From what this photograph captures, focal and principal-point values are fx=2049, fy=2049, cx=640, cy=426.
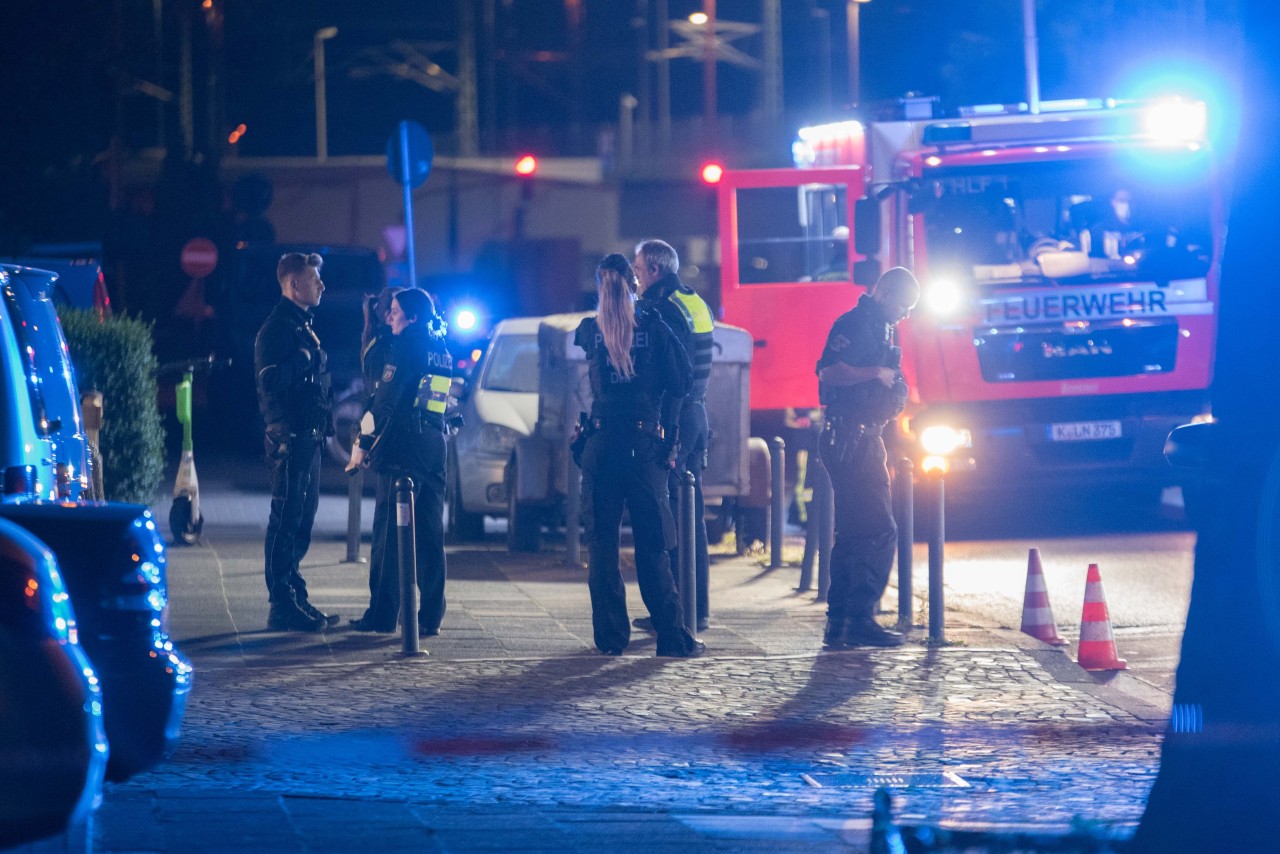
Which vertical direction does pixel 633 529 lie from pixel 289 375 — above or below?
below

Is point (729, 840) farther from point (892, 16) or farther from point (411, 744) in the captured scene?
point (892, 16)

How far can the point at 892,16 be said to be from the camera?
2003 inches

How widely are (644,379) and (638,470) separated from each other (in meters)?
0.42

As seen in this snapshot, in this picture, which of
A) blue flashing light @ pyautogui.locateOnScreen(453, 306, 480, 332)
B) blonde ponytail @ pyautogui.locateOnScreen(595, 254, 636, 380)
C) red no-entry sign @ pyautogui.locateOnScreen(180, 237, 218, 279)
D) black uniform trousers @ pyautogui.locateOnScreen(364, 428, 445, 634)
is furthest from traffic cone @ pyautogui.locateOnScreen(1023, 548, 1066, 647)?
red no-entry sign @ pyautogui.locateOnScreen(180, 237, 218, 279)

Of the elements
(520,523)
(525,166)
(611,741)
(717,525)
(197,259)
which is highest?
(525,166)

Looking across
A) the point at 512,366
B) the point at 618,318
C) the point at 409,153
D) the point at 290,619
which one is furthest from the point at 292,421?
the point at 409,153

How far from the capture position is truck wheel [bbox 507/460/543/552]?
1359 cm

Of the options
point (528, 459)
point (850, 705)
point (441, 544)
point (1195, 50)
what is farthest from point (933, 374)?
point (1195, 50)

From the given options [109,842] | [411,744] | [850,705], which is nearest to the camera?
[109,842]

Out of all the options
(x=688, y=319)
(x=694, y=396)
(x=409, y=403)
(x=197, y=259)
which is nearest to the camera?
(x=409, y=403)

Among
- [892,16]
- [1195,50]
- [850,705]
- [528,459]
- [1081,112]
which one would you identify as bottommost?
[850,705]

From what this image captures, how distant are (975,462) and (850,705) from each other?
6.90 meters

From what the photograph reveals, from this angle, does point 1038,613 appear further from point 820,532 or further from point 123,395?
point 123,395

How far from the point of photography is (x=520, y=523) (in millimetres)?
13648
